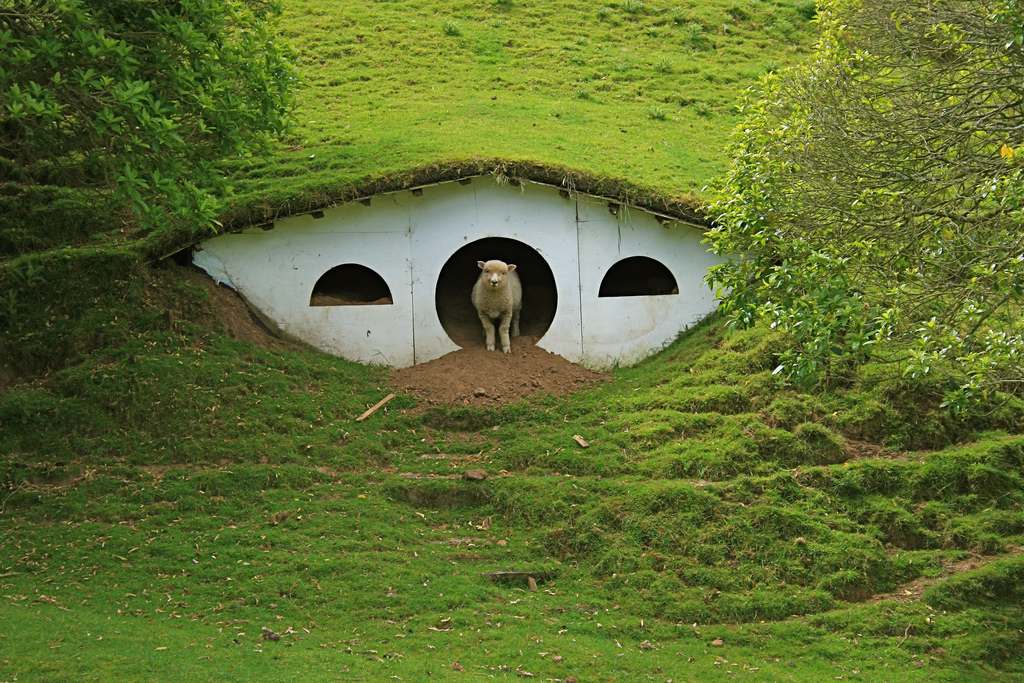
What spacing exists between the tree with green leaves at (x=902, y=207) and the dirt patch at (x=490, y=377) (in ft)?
16.9

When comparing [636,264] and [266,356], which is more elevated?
[636,264]

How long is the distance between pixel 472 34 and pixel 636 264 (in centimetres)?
1235

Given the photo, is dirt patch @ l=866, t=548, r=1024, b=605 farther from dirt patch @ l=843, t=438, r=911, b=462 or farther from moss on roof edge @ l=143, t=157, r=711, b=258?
moss on roof edge @ l=143, t=157, r=711, b=258

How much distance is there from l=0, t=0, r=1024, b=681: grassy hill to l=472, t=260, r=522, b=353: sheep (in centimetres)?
201

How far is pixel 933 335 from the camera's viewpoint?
891cm

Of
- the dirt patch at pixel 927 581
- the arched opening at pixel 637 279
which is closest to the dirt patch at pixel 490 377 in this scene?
the arched opening at pixel 637 279

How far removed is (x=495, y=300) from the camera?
16.7 meters

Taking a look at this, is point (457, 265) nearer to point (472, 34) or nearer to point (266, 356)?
point (266, 356)

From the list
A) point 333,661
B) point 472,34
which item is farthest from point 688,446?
point 472,34

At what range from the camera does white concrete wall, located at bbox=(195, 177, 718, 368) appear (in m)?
16.8

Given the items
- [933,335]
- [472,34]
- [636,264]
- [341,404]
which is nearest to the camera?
[933,335]

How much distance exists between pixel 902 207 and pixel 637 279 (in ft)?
31.7

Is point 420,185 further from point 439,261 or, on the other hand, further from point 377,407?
point 377,407

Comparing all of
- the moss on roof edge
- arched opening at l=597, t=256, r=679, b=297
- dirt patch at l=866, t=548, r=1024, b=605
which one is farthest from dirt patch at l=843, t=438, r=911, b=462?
arched opening at l=597, t=256, r=679, b=297
